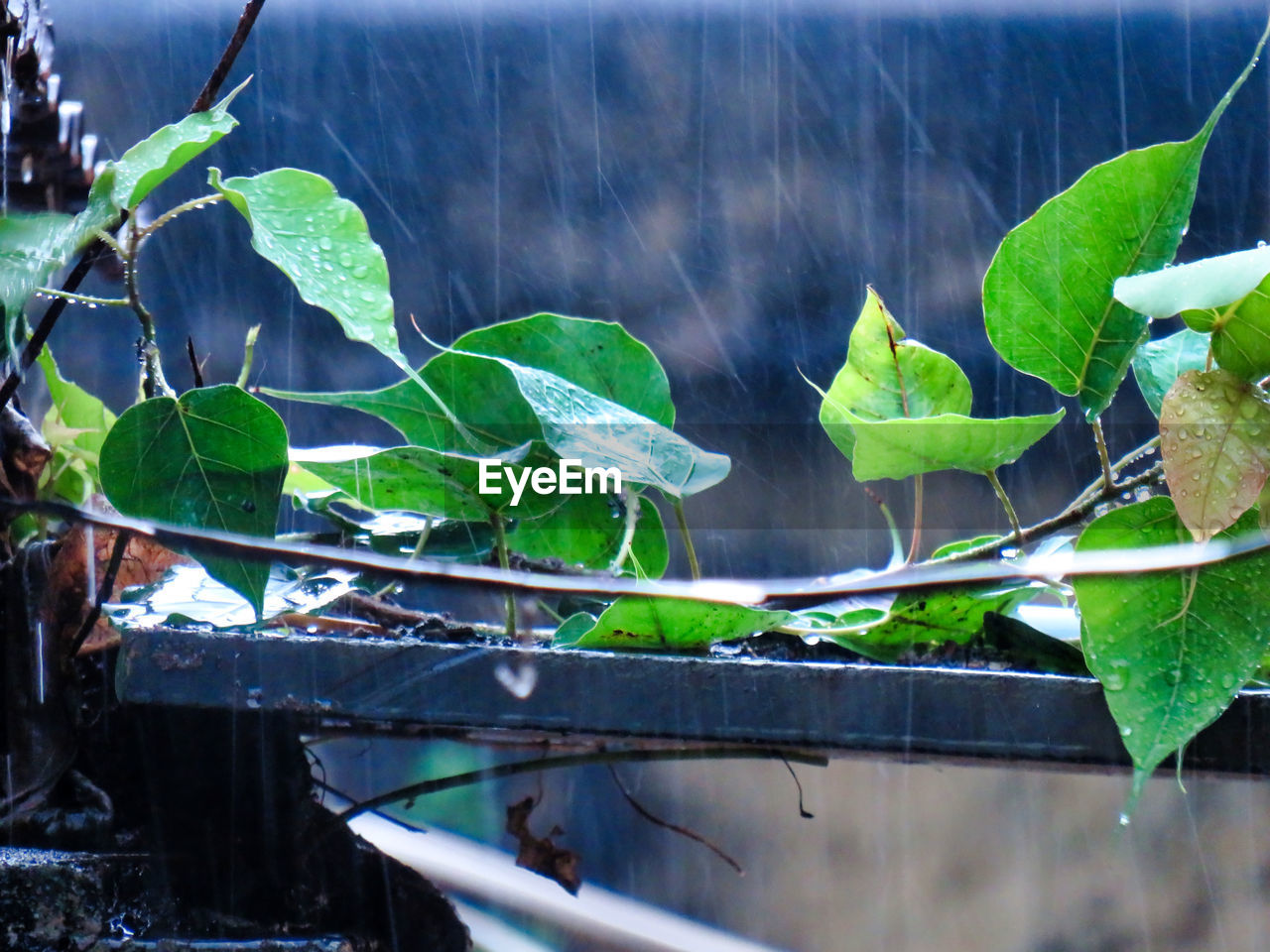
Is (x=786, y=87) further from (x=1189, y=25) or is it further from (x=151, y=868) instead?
(x=151, y=868)

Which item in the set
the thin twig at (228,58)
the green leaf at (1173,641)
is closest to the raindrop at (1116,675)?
the green leaf at (1173,641)

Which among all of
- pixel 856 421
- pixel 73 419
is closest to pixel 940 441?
pixel 856 421

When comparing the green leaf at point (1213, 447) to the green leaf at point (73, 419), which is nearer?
A: the green leaf at point (1213, 447)

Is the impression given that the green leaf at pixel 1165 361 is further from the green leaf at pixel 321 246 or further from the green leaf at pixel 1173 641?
the green leaf at pixel 321 246

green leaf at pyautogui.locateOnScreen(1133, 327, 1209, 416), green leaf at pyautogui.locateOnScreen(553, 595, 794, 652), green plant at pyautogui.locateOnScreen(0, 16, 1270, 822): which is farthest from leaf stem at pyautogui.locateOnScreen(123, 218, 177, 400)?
green leaf at pyautogui.locateOnScreen(1133, 327, 1209, 416)

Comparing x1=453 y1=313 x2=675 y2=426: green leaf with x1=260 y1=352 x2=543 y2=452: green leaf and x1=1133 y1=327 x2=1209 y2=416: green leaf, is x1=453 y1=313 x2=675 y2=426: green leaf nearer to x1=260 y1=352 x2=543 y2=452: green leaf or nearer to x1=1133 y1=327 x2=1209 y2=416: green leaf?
x1=260 y1=352 x2=543 y2=452: green leaf

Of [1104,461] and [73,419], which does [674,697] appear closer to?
[1104,461]
